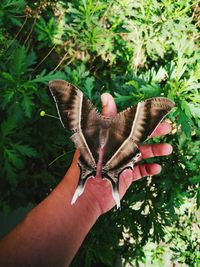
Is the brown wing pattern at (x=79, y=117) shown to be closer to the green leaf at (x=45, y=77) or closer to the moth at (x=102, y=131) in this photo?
the moth at (x=102, y=131)

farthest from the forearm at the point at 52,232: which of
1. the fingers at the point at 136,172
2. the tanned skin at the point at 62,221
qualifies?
the fingers at the point at 136,172

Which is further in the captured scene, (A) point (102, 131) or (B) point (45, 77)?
(B) point (45, 77)

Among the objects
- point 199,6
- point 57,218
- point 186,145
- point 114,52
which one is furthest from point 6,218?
point 199,6

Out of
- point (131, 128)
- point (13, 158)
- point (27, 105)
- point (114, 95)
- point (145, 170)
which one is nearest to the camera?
point (131, 128)

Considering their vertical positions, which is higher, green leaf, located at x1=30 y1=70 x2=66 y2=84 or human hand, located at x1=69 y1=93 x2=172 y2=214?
green leaf, located at x1=30 y1=70 x2=66 y2=84

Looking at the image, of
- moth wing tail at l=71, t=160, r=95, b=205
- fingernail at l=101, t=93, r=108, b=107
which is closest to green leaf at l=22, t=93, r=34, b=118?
fingernail at l=101, t=93, r=108, b=107

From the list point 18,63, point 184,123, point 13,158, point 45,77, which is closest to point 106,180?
point 184,123

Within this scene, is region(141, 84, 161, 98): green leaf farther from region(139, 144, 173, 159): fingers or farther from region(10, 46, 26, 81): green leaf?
region(10, 46, 26, 81): green leaf

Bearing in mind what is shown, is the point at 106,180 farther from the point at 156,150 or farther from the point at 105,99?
the point at 105,99
